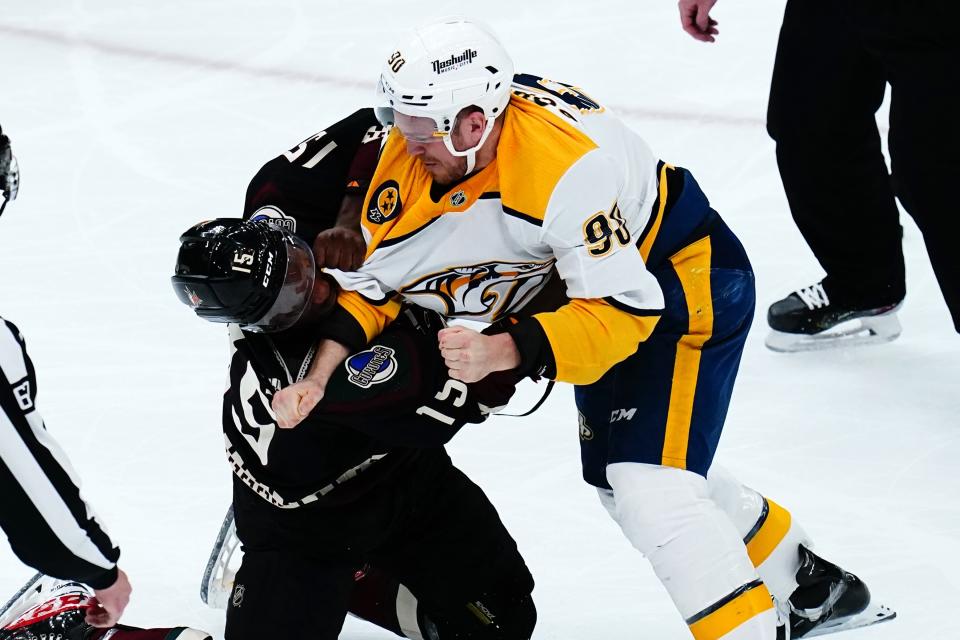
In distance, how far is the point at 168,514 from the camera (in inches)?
127

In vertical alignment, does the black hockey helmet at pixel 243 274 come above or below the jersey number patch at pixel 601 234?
above

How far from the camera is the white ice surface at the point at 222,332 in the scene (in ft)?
10.2

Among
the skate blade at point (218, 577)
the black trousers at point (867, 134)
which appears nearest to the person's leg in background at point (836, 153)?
the black trousers at point (867, 134)

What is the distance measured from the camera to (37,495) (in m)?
2.12

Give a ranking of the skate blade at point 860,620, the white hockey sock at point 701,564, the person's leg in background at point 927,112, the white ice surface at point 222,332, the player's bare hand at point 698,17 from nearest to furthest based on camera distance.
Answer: the white hockey sock at point 701,564
the skate blade at point 860,620
the white ice surface at point 222,332
the person's leg in background at point 927,112
the player's bare hand at point 698,17

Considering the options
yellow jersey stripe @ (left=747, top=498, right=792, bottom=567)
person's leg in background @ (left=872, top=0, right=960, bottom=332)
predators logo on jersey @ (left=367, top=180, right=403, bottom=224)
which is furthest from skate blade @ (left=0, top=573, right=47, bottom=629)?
person's leg in background @ (left=872, top=0, right=960, bottom=332)

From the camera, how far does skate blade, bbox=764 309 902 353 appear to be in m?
4.00

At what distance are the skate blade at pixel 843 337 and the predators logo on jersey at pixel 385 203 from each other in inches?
70.9

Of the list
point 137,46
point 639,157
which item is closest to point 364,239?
point 639,157

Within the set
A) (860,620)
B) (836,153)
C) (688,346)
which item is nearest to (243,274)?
(688,346)

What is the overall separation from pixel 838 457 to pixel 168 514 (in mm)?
1626

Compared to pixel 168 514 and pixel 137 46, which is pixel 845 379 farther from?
pixel 137 46

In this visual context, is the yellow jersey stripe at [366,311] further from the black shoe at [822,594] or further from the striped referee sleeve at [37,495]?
the black shoe at [822,594]

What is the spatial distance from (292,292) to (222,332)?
1.67m
